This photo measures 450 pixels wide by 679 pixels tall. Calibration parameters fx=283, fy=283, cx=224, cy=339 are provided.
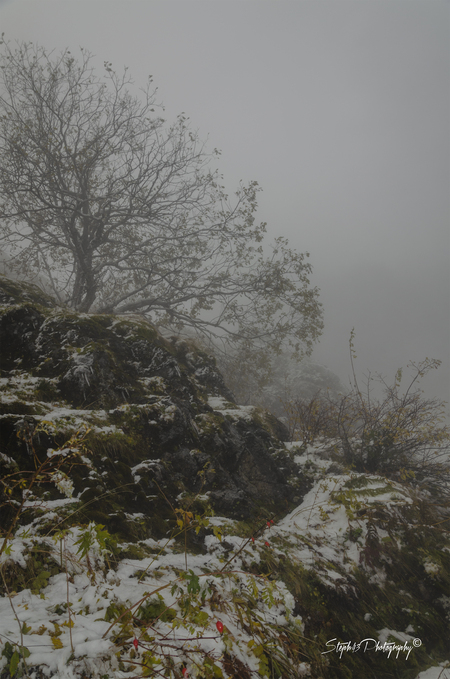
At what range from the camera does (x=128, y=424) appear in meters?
4.89

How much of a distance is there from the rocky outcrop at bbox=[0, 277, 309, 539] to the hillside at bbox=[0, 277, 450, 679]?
29 mm

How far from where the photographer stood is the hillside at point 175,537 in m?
1.92

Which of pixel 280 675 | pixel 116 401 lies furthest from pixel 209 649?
pixel 116 401

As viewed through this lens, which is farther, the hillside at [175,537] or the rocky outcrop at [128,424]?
the rocky outcrop at [128,424]

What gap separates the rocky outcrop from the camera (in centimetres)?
369

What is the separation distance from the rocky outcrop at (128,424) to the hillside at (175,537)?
1.2 inches

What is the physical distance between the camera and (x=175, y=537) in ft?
12.0

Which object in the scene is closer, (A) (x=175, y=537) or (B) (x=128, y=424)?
(A) (x=175, y=537)

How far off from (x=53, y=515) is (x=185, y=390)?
13.2ft

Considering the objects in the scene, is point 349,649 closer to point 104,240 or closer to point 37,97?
point 104,240

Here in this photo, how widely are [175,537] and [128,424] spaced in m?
1.95

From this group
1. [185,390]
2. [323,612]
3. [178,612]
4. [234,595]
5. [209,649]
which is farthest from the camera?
[185,390]

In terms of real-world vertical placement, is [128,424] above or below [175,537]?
above

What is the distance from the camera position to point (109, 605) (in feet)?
6.70
